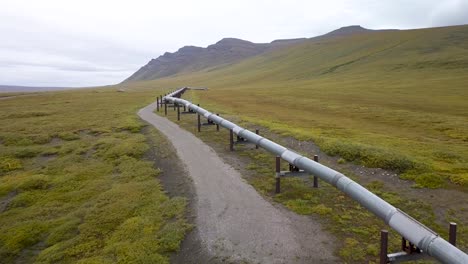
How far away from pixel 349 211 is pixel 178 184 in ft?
23.3

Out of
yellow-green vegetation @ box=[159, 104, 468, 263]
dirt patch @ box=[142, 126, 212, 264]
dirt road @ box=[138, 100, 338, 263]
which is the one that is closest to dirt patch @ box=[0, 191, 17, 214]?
dirt patch @ box=[142, 126, 212, 264]

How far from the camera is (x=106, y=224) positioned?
12.4 meters

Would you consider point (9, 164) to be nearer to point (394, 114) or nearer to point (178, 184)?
point (178, 184)

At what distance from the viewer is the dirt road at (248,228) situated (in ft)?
31.0

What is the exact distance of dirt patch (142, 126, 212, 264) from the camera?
381 inches

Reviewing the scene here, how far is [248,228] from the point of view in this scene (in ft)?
36.0

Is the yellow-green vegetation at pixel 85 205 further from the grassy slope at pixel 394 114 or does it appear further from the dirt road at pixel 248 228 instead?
the grassy slope at pixel 394 114

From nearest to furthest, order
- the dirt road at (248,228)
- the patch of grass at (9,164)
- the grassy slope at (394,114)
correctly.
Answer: the dirt road at (248,228)
the grassy slope at (394,114)
the patch of grass at (9,164)

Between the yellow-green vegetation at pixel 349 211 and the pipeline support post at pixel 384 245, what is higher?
the pipeline support post at pixel 384 245

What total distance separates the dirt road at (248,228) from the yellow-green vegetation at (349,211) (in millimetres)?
530

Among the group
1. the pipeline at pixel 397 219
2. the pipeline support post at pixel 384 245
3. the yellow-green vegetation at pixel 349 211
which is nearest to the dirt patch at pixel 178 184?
the yellow-green vegetation at pixel 349 211

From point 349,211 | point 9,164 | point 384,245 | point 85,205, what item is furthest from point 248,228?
point 9,164

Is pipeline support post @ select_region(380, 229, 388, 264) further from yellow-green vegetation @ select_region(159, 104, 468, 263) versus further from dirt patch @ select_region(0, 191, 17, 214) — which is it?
dirt patch @ select_region(0, 191, 17, 214)

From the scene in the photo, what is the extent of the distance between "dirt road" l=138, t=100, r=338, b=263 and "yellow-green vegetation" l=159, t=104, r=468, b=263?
530 mm
